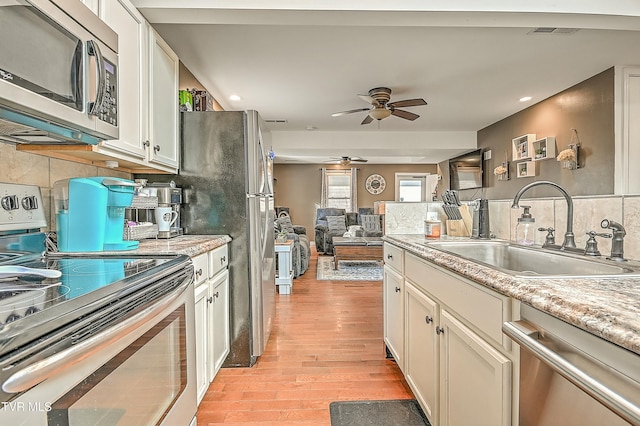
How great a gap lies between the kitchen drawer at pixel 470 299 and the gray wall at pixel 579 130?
288 cm

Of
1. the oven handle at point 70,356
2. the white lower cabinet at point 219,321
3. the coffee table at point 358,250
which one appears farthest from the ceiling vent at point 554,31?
the coffee table at point 358,250

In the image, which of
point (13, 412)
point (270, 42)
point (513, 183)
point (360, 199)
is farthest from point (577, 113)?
point (360, 199)

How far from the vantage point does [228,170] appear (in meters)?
2.30

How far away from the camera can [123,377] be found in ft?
2.75

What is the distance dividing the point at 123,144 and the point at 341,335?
215 cm

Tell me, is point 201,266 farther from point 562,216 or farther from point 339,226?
point 339,226

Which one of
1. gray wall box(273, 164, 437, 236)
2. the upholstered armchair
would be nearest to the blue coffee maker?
the upholstered armchair

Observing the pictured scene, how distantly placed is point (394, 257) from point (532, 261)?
2.52ft

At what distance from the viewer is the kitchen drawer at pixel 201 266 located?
1720 millimetres

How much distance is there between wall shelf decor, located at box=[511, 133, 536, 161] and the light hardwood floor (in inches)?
115

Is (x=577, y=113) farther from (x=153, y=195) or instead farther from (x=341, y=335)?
(x=153, y=195)

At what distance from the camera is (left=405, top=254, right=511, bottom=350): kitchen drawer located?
3.24 ft

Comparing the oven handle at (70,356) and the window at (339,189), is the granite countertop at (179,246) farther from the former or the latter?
the window at (339,189)

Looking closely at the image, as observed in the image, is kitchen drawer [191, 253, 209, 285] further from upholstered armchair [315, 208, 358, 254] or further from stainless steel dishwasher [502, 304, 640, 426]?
upholstered armchair [315, 208, 358, 254]
